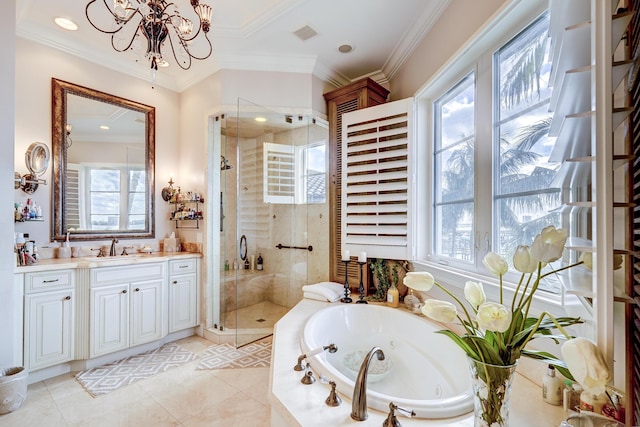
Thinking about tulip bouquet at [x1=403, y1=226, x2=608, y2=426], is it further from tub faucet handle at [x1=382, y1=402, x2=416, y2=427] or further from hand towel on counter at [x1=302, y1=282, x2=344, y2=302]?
hand towel on counter at [x1=302, y1=282, x2=344, y2=302]

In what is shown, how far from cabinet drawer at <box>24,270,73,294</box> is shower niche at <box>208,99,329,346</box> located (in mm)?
1195

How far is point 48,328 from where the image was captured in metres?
2.26

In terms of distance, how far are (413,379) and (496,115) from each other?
1.67 metres

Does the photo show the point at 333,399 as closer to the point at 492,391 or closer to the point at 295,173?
the point at 492,391

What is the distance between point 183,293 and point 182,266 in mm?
291

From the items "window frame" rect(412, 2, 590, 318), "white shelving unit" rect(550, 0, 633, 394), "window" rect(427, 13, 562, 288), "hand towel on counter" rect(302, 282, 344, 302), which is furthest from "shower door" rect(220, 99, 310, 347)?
"white shelving unit" rect(550, 0, 633, 394)

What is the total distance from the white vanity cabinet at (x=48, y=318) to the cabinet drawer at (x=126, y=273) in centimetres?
17

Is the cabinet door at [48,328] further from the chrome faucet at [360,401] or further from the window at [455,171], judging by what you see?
the window at [455,171]

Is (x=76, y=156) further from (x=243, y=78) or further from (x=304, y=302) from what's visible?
(x=304, y=302)

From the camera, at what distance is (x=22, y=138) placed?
2494mm

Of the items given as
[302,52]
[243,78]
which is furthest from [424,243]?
[243,78]

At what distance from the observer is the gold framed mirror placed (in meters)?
2.70

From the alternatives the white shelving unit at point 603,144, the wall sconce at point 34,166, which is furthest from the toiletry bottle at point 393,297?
the wall sconce at point 34,166

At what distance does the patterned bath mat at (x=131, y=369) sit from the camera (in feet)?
7.33
